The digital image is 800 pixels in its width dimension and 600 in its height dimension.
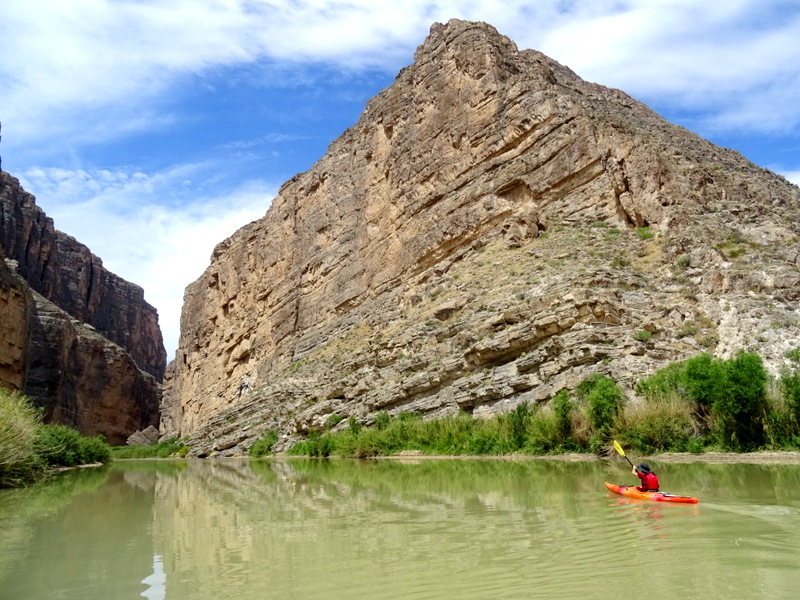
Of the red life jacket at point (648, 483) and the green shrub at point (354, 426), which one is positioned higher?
the green shrub at point (354, 426)

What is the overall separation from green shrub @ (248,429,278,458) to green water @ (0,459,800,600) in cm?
2433

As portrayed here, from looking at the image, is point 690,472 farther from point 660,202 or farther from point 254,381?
point 254,381

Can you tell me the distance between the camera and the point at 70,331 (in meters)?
65.8

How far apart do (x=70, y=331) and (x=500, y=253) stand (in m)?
48.7

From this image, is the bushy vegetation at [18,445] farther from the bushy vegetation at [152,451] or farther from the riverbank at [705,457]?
the bushy vegetation at [152,451]

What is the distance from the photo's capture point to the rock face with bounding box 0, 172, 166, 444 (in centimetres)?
4878

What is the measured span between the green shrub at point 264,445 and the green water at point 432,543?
79.8ft

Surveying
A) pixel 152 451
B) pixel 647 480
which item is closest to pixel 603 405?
pixel 647 480

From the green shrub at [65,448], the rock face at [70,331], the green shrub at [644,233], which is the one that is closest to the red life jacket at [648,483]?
the green shrub at [65,448]

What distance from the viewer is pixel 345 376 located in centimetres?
3784

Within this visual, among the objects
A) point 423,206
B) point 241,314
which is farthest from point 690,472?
point 241,314

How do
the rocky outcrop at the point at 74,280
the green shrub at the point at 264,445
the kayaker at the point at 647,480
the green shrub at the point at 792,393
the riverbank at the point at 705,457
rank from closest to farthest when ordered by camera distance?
the kayaker at the point at 647,480 → the riverbank at the point at 705,457 → the green shrub at the point at 792,393 → the green shrub at the point at 264,445 → the rocky outcrop at the point at 74,280

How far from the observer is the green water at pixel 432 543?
5.78 meters

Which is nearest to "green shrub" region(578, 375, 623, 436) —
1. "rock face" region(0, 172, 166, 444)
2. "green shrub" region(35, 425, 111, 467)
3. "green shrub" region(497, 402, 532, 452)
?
"green shrub" region(497, 402, 532, 452)
